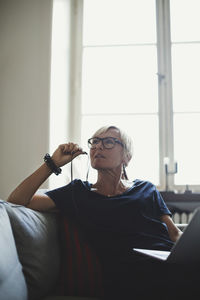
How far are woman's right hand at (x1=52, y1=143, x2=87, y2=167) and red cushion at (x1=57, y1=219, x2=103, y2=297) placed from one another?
0.33m

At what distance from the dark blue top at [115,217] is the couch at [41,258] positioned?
0.06 metres

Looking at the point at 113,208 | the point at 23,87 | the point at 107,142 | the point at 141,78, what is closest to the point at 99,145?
the point at 107,142

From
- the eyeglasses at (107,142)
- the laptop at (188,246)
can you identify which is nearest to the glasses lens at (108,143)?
the eyeglasses at (107,142)

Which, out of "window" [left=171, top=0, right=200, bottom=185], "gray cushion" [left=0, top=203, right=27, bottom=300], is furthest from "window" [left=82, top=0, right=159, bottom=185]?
"gray cushion" [left=0, top=203, right=27, bottom=300]

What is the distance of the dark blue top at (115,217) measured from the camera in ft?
4.25

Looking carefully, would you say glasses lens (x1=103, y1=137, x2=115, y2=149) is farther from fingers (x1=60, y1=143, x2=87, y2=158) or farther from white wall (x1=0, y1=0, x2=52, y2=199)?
white wall (x1=0, y1=0, x2=52, y2=199)

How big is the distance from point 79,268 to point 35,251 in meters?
0.20

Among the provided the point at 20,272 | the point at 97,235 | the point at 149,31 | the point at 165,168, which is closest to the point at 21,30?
the point at 149,31

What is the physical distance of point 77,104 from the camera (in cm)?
292

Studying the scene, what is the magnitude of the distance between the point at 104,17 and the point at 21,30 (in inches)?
31.4

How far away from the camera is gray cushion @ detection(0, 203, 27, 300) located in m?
0.90

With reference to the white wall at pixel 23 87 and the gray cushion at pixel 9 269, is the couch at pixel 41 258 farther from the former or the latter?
the white wall at pixel 23 87

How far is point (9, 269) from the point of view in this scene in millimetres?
943

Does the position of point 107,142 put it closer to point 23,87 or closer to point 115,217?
point 115,217
